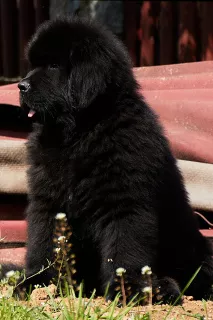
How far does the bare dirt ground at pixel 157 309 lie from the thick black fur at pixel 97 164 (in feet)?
0.45

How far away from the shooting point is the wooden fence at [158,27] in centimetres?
771

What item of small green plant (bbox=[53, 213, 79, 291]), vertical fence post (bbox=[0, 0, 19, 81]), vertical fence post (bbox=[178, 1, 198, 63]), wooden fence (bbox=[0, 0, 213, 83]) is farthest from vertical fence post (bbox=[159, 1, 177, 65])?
small green plant (bbox=[53, 213, 79, 291])

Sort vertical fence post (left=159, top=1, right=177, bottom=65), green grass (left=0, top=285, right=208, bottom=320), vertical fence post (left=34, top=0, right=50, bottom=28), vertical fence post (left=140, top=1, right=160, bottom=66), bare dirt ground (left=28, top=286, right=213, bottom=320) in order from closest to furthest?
green grass (left=0, top=285, right=208, bottom=320) < bare dirt ground (left=28, top=286, right=213, bottom=320) < vertical fence post (left=159, top=1, right=177, bottom=65) < vertical fence post (left=140, top=1, right=160, bottom=66) < vertical fence post (left=34, top=0, right=50, bottom=28)

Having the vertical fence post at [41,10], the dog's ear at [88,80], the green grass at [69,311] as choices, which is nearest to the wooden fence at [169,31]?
the vertical fence post at [41,10]

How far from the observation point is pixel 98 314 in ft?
9.37

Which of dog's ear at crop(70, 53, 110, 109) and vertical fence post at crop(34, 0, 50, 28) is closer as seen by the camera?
dog's ear at crop(70, 53, 110, 109)

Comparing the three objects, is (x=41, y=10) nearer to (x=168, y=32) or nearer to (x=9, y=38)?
(x=9, y=38)

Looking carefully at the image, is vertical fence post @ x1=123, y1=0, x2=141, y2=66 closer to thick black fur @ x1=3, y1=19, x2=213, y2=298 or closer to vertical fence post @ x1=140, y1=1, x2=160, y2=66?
vertical fence post @ x1=140, y1=1, x2=160, y2=66

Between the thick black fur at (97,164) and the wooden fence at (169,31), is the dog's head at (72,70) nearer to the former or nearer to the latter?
the thick black fur at (97,164)

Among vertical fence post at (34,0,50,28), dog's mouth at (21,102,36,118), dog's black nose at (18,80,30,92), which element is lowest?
dog's mouth at (21,102,36,118)

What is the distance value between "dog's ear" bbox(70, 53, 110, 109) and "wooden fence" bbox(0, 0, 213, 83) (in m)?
4.19

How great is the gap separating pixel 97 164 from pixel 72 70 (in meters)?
0.48

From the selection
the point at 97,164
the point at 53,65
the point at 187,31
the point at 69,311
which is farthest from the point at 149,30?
the point at 69,311

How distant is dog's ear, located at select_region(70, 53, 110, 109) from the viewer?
351 centimetres
